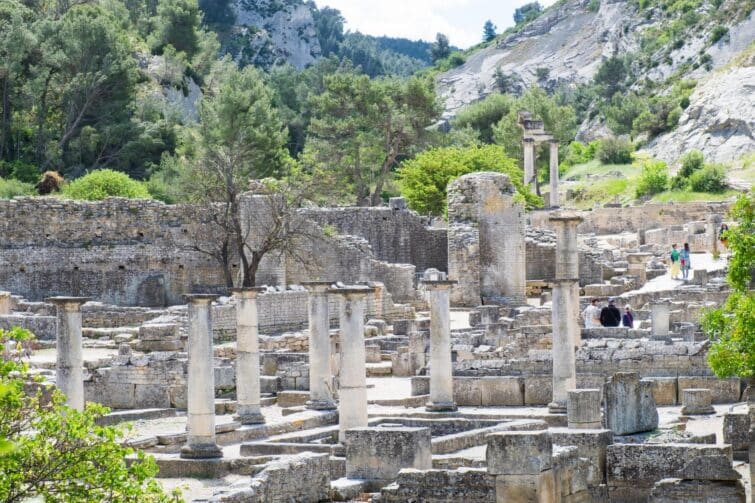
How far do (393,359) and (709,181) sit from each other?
147 ft

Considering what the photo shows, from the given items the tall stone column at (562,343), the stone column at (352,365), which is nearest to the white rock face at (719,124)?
the tall stone column at (562,343)

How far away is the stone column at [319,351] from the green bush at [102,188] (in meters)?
23.2

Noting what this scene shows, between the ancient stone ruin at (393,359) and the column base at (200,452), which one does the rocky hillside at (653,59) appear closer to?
the ancient stone ruin at (393,359)

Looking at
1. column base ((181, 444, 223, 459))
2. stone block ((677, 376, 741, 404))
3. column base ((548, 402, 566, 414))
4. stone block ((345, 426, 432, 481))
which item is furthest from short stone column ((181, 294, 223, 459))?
stone block ((677, 376, 741, 404))

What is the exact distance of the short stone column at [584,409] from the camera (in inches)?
877

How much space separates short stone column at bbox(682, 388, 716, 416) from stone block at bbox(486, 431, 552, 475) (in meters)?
7.82

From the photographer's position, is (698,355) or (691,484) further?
(698,355)

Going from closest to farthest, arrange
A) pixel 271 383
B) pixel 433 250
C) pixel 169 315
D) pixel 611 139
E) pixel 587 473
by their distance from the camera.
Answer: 1. pixel 587 473
2. pixel 271 383
3. pixel 169 315
4. pixel 433 250
5. pixel 611 139

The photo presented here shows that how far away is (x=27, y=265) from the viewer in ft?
137

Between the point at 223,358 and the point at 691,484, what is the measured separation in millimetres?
15186

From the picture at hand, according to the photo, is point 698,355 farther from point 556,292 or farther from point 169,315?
point 169,315

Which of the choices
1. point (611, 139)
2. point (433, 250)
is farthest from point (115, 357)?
point (611, 139)

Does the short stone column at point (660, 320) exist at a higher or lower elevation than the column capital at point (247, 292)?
lower

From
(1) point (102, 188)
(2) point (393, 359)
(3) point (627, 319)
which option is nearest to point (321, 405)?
(2) point (393, 359)
